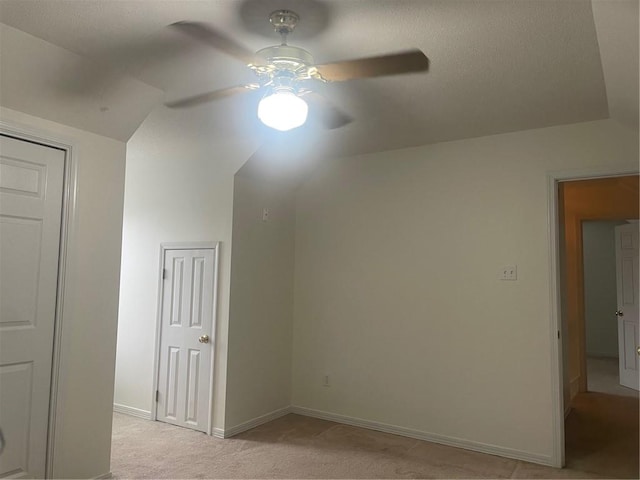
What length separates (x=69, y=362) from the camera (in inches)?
114

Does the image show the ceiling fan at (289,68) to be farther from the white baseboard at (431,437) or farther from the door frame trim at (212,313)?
the white baseboard at (431,437)

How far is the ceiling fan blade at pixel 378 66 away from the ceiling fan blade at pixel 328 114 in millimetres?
832

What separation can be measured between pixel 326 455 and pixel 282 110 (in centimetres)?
277

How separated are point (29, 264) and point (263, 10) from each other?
6.49 feet

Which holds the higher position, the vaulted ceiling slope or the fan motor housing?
the vaulted ceiling slope

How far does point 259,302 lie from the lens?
14.5 feet

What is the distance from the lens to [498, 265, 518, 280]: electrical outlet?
3.71 metres

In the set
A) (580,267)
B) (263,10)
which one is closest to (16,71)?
(263,10)

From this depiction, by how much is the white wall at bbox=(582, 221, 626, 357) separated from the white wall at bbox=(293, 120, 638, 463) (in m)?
5.62

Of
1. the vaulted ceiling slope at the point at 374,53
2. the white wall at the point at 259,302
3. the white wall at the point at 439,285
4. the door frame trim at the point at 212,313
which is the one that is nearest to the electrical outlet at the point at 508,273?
the white wall at the point at 439,285

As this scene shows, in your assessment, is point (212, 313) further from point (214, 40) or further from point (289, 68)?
point (214, 40)

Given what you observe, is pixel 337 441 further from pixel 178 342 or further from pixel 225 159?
pixel 225 159

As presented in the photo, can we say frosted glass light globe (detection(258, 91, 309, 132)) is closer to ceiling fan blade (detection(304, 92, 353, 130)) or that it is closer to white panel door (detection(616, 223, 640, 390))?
ceiling fan blade (detection(304, 92, 353, 130))

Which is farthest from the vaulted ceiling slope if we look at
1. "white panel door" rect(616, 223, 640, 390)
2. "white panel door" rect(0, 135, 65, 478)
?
"white panel door" rect(616, 223, 640, 390)
